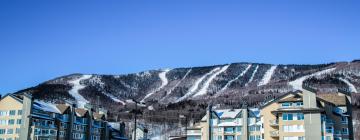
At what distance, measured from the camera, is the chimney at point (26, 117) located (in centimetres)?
9800

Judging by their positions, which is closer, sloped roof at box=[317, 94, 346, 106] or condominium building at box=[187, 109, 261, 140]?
sloped roof at box=[317, 94, 346, 106]

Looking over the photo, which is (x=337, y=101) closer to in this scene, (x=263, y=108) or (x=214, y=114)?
(x=263, y=108)

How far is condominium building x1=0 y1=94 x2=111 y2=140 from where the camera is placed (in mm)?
98750

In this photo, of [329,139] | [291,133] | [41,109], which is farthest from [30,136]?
[329,139]

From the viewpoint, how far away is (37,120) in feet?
330

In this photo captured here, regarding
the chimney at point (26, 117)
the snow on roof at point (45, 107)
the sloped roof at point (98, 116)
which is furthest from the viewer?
the sloped roof at point (98, 116)

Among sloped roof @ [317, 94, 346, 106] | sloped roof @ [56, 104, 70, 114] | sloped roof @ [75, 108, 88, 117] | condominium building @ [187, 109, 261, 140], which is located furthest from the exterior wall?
Result: sloped roof @ [317, 94, 346, 106]

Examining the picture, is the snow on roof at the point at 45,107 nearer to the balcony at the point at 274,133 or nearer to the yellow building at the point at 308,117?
the yellow building at the point at 308,117

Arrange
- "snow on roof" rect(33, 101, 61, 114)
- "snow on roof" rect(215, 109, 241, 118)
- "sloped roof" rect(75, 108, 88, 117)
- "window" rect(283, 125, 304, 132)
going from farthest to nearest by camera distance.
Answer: "sloped roof" rect(75, 108, 88, 117) < "snow on roof" rect(215, 109, 241, 118) < "snow on roof" rect(33, 101, 61, 114) < "window" rect(283, 125, 304, 132)

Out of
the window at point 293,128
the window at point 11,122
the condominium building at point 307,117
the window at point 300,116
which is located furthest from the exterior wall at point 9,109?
the window at point 300,116

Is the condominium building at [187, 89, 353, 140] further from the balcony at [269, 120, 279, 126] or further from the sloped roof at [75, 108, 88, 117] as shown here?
the sloped roof at [75, 108, 88, 117]

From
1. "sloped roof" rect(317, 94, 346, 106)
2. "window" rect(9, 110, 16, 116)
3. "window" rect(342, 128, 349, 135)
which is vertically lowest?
"window" rect(342, 128, 349, 135)

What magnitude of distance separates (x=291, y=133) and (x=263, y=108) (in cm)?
998

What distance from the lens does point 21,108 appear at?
4003 inches
